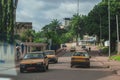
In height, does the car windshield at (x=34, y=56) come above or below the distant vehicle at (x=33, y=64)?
above

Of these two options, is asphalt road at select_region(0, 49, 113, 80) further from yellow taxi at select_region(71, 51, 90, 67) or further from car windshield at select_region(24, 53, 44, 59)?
yellow taxi at select_region(71, 51, 90, 67)

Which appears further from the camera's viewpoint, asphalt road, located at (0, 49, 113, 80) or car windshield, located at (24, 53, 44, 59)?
car windshield, located at (24, 53, 44, 59)

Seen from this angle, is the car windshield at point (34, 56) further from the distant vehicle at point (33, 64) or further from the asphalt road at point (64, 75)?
the asphalt road at point (64, 75)

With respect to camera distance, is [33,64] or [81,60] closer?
[33,64]

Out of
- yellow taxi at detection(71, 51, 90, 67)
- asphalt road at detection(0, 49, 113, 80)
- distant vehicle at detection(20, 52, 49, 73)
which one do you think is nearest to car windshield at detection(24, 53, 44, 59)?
distant vehicle at detection(20, 52, 49, 73)

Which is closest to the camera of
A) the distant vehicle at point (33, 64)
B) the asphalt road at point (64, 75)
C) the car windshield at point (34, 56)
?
the asphalt road at point (64, 75)

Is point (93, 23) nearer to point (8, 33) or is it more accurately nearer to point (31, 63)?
point (8, 33)

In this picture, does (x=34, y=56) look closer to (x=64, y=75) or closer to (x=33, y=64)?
(x=33, y=64)

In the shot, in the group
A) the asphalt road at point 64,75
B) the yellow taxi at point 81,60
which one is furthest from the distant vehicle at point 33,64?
Answer: the yellow taxi at point 81,60

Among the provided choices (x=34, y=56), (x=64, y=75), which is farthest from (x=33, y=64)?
(x=64, y=75)

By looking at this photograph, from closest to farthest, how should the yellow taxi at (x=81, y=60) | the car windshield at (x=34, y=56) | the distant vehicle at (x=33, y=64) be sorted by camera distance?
the distant vehicle at (x=33, y=64) < the car windshield at (x=34, y=56) < the yellow taxi at (x=81, y=60)

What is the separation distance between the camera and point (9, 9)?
42.0 m

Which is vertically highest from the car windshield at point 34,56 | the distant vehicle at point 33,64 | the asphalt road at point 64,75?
the car windshield at point 34,56

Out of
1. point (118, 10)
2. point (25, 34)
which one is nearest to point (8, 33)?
point (118, 10)
